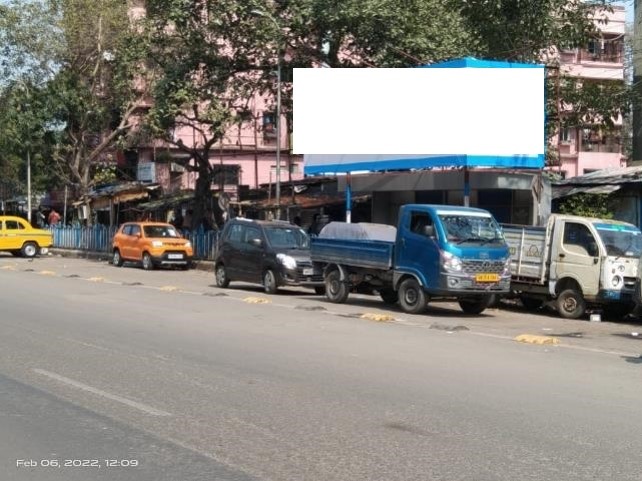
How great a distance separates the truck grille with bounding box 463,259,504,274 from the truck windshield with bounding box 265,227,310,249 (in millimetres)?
6152

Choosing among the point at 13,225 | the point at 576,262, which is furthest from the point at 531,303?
the point at 13,225

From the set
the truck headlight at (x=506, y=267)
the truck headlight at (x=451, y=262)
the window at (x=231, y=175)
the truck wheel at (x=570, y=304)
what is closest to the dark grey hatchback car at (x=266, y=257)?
the truck headlight at (x=451, y=262)

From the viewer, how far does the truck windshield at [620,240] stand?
625 inches

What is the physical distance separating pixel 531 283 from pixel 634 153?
36.6 ft

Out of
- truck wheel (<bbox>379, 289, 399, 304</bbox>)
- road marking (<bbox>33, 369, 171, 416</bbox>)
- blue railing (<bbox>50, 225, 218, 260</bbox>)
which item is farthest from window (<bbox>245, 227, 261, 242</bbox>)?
road marking (<bbox>33, 369, 171, 416</bbox>)

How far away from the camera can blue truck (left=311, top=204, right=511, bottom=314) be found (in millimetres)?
15016

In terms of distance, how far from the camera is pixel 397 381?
28.1 feet

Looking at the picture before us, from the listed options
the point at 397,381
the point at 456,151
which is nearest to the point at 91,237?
the point at 456,151

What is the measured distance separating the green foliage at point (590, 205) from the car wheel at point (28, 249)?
2336cm

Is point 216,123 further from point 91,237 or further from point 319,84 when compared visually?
point 91,237

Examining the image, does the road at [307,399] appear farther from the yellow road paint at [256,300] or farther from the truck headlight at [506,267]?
the yellow road paint at [256,300]

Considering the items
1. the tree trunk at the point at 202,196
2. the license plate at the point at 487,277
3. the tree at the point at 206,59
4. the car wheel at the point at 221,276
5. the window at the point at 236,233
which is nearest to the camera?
the license plate at the point at 487,277

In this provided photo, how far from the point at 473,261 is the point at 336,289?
3.80 metres

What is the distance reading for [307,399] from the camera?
764 cm
